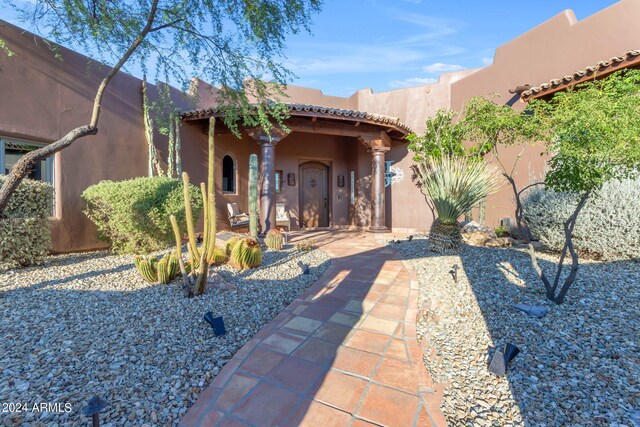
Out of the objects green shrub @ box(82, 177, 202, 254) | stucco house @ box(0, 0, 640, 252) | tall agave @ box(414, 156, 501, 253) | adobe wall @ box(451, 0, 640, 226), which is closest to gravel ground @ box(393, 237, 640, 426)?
A: tall agave @ box(414, 156, 501, 253)

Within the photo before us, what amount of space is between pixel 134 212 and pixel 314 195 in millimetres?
6008

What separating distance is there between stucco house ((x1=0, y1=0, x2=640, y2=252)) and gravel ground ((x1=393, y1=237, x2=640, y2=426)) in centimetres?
360

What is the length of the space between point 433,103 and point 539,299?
25.8 ft

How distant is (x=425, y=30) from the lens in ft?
24.4

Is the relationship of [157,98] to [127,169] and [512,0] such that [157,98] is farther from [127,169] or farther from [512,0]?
[512,0]

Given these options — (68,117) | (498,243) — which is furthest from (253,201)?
(498,243)

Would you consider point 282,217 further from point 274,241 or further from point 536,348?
point 536,348

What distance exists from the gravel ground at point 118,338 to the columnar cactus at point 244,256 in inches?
8.9

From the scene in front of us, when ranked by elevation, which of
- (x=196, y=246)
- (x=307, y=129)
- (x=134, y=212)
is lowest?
(x=196, y=246)

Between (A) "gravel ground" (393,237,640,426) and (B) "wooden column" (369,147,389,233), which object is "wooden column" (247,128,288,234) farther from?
(A) "gravel ground" (393,237,640,426)

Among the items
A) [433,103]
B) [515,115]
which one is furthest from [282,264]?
[433,103]

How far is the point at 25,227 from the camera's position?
157 inches

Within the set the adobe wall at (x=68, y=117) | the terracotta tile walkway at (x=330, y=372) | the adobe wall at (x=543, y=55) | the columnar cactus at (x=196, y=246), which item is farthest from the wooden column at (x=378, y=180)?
the columnar cactus at (x=196, y=246)

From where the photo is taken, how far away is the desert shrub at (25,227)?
152 inches
